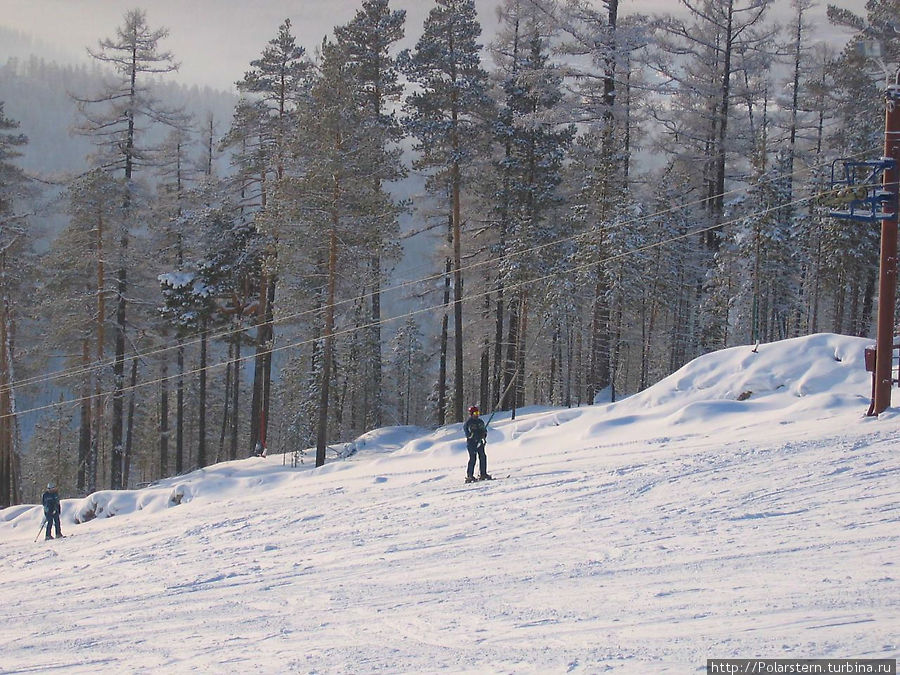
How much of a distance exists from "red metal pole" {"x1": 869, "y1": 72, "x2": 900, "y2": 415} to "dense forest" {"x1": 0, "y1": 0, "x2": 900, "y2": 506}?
343 inches

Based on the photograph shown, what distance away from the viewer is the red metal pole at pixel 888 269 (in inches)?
572

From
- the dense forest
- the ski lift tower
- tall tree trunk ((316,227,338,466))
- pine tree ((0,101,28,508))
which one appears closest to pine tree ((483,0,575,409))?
the dense forest

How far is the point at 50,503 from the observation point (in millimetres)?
20719

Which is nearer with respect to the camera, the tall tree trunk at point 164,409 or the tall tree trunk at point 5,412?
the tall tree trunk at point 5,412

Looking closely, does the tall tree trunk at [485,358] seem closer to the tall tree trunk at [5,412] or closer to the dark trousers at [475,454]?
the dark trousers at [475,454]

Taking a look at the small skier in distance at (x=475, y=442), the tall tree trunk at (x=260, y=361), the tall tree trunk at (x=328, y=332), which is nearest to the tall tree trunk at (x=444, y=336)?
the tall tree trunk at (x=328, y=332)

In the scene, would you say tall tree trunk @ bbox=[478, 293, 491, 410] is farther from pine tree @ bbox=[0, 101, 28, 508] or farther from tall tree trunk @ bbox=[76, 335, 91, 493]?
pine tree @ bbox=[0, 101, 28, 508]

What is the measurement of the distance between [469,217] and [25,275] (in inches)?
722

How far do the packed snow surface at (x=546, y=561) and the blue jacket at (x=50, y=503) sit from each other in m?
1.56

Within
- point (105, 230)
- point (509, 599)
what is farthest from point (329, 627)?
point (105, 230)

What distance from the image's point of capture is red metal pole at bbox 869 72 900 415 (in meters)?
14.5

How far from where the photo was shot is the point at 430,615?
768 cm

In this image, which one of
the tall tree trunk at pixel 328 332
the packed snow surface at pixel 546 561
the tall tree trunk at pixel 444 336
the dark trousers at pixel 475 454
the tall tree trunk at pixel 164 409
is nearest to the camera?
the packed snow surface at pixel 546 561

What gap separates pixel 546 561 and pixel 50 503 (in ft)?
56.2
